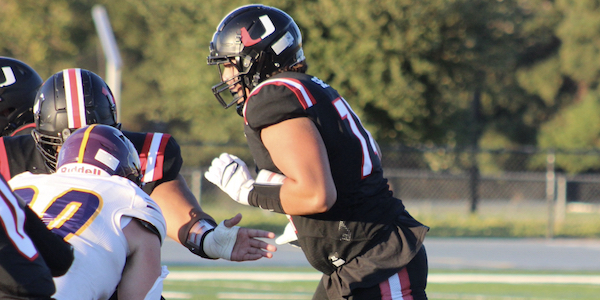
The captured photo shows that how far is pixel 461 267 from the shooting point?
884cm

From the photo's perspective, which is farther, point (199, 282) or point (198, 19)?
point (198, 19)

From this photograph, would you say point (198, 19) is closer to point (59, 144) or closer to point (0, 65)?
point (0, 65)

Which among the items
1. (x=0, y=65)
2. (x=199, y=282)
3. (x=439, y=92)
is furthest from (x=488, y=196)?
(x=0, y=65)

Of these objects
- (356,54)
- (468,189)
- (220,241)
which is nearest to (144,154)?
(220,241)

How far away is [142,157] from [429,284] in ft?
17.5

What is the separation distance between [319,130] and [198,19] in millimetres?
13637

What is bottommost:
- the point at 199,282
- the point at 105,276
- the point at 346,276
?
the point at 199,282

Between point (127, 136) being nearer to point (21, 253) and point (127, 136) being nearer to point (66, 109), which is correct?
point (66, 109)

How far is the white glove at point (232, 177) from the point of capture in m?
2.72

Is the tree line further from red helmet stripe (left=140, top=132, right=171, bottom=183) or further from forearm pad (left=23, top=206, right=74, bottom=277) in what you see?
forearm pad (left=23, top=206, right=74, bottom=277)

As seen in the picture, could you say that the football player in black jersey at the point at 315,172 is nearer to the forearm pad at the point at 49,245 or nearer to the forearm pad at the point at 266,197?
the forearm pad at the point at 266,197

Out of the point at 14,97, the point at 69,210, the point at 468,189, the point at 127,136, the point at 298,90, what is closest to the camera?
the point at 69,210

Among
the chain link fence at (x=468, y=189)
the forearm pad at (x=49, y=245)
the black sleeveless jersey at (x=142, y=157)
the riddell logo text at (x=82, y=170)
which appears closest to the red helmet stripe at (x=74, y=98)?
the black sleeveless jersey at (x=142, y=157)

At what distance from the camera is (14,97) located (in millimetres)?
3479
